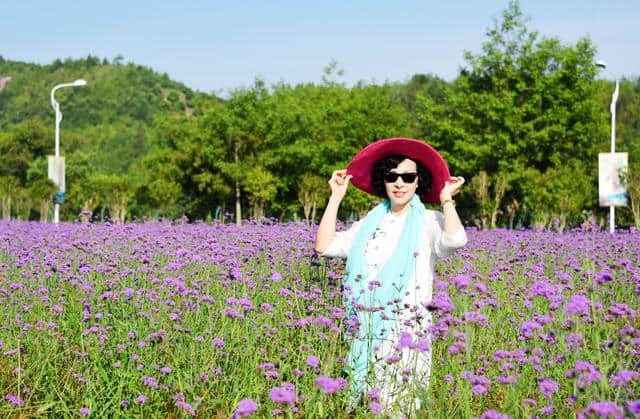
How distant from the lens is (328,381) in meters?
2.05

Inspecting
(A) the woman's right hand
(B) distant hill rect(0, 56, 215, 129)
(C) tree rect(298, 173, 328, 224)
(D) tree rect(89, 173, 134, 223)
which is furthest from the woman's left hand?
(B) distant hill rect(0, 56, 215, 129)

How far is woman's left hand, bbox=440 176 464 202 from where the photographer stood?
3.67 metres

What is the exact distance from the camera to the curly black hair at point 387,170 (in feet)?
13.3

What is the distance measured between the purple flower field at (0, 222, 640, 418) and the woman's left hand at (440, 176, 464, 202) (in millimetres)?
471

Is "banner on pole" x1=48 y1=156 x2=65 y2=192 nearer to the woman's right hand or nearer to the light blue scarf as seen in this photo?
the woman's right hand

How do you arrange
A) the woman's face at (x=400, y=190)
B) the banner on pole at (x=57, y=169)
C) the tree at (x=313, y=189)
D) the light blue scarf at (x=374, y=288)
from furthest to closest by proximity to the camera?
the tree at (x=313, y=189) → the banner on pole at (x=57, y=169) → the woman's face at (x=400, y=190) → the light blue scarf at (x=374, y=288)

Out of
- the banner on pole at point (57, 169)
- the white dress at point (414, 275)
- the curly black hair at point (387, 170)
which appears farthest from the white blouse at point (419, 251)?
the banner on pole at point (57, 169)

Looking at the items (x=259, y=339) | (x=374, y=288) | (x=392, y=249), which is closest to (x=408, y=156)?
(x=392, y=249)

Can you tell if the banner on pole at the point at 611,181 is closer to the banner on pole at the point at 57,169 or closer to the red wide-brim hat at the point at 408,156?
the red wide-brim hat at the point at 408,156

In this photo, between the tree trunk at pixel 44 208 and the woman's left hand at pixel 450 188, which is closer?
the woman's left hand at pixel 450 188

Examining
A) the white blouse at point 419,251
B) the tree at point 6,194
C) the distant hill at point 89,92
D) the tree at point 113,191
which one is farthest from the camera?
the distant hill at point 89,92

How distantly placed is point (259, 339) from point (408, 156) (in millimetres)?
1360

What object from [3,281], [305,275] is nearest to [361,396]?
[305,275]

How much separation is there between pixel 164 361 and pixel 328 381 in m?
1.73
